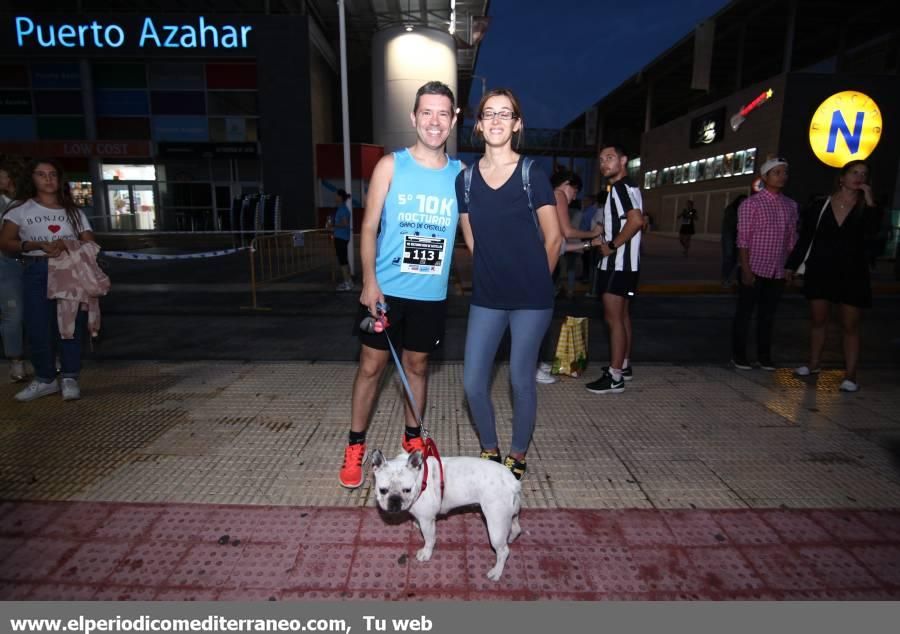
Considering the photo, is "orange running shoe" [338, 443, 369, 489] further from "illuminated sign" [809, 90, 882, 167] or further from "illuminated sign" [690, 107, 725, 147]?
"illuminated sign" [690, 107, 725, 147]

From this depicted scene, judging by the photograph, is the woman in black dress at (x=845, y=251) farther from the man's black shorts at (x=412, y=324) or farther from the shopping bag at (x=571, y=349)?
the man's black shorts at (x=412, y=324)

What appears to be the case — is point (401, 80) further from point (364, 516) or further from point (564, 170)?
point (364, 516)

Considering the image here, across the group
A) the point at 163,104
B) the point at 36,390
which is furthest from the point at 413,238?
the point at 163,104

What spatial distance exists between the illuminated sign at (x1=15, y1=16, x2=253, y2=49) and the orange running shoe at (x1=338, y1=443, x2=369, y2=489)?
23.4m

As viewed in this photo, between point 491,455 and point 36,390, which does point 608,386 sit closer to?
point 491,455

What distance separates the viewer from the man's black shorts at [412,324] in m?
2.95

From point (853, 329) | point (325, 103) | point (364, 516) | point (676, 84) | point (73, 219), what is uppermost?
point (676, 84)

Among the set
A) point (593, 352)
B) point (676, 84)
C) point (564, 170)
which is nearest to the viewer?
point (564, 170)

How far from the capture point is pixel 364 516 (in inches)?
110

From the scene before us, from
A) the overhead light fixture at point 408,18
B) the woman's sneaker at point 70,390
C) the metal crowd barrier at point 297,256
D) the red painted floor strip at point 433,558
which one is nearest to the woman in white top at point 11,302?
the woman's sneaker at point 70,390

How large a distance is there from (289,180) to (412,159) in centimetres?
2123

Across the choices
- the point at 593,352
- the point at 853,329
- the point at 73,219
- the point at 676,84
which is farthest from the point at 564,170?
the point at 676,84

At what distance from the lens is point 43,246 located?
409cm

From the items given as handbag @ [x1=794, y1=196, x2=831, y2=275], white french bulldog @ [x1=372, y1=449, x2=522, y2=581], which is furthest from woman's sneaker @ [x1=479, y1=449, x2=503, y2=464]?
handbag @ [x1=794, y1=196, x2=831, y2=275]
